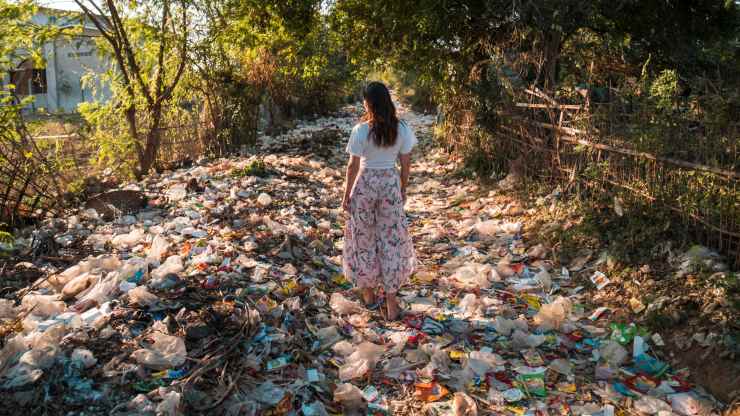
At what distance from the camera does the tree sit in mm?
7609

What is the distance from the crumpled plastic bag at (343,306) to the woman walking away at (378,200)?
135mm

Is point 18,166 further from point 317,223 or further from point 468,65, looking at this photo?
point 468,65

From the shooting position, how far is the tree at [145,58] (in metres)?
7.61

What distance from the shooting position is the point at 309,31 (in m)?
8.46

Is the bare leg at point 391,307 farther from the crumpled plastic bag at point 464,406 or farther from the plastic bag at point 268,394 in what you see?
the plastic bag at point 268,394

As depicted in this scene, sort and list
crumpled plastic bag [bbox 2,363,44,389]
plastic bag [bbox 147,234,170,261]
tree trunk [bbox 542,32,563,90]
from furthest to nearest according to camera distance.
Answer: tree trunk [bbox 542,32,563,90] < plastic bag [bbox 147,234,170,261] < crumpled plastic bag [bbox 2,363,44,389]

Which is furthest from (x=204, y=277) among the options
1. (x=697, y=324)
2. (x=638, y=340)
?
(x=697, y=324)

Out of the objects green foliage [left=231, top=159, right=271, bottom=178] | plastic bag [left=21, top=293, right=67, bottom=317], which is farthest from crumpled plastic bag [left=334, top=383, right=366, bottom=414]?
green foliage [left=231, top=159, right=271, bottom=178]

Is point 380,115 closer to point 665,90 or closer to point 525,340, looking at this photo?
point 525,340

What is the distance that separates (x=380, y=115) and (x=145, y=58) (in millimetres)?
6171

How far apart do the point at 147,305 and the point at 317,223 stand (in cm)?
264

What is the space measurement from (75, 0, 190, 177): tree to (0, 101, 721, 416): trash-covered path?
3.31 m

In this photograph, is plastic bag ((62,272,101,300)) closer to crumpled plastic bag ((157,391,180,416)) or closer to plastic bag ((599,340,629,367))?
crumpled plastic bag ((157,391,180,416))

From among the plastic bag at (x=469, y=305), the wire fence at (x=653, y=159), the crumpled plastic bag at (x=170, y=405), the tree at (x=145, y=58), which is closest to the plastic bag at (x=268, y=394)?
the crumpled plastic bag at (x=170, y=405)
